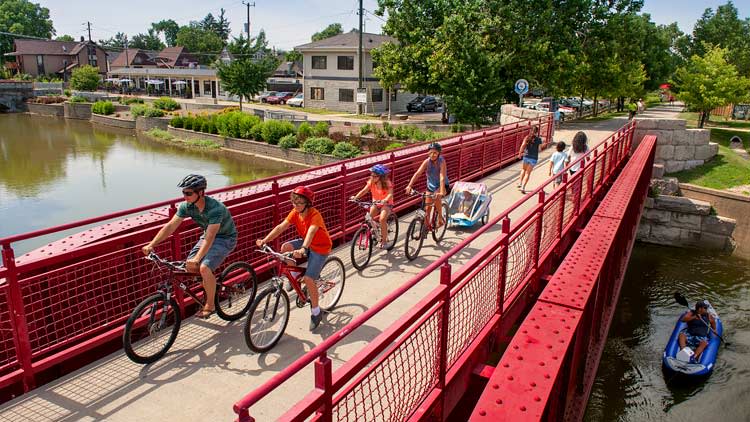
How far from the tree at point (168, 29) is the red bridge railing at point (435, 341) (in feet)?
591

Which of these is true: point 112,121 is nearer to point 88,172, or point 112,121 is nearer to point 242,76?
point 242,76

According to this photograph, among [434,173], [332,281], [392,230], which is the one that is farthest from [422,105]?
[332,281]

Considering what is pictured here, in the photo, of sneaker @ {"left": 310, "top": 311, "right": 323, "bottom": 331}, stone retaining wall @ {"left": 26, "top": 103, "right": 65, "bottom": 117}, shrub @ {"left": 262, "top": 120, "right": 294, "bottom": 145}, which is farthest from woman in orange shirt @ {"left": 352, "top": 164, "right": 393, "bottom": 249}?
stone retaining wall @ {"left": 26, "top": 103, "right": 65, "bottom": 117}

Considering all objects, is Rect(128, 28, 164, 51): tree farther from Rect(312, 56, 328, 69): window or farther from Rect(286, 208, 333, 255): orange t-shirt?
Rect(286, 208, 333, 255): orange t-shirt

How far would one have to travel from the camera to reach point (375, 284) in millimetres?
7957

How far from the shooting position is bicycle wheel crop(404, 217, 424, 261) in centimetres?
890

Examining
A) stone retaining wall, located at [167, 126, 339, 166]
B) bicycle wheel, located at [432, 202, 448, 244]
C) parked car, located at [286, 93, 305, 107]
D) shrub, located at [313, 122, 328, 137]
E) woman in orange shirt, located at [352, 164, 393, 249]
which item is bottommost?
stone retaining wall, located at [167, 126, 339, 166]

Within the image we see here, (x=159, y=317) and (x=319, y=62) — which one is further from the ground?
(x=319, y=62)

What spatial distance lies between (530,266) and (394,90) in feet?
156

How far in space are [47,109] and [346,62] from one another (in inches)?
1541

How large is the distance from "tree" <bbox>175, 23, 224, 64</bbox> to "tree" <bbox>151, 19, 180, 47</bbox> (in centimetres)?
3751

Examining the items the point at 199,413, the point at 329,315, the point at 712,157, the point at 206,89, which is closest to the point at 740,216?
the point at 712,157

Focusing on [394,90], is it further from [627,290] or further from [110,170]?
[627,290]

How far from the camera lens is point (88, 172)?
32.9m
